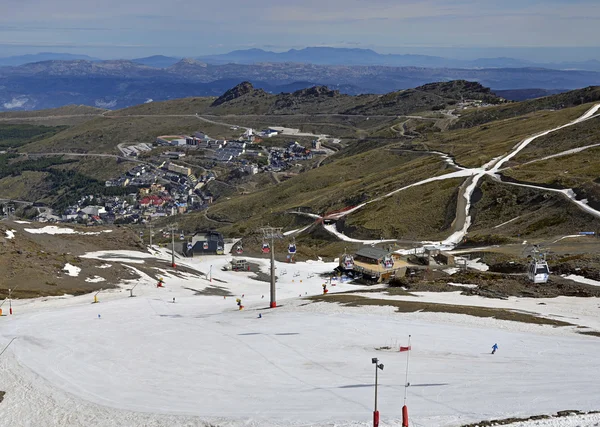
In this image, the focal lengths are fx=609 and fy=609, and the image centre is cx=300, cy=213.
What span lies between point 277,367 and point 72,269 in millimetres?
38738

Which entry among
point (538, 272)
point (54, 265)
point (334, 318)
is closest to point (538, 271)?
point (538, 272)

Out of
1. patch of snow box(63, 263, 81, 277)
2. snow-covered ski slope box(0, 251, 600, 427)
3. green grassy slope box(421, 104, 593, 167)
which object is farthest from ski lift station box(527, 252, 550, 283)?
green grassy slope box(421, 104, 593, 167)

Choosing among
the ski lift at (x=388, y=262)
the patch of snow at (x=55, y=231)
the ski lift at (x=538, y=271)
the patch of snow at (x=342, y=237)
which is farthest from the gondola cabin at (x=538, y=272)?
the patch of snow at (x=55, y=231)

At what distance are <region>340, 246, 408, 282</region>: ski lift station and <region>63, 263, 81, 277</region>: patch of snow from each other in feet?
105

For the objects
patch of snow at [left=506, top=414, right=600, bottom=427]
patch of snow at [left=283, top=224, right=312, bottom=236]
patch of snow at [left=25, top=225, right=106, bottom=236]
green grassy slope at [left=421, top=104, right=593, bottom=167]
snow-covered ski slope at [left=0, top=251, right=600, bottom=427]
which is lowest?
Answer: patch of snow at [left=283, top=224, right=312, bottom=236]

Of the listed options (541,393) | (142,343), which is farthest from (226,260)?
(541,393)

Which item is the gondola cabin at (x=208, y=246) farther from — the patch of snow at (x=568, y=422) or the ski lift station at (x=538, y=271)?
the patch of snow at (x=568, y=422)

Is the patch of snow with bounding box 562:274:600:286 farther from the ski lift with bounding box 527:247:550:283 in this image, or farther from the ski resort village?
the ski lift with bounding box 527:247:550:283

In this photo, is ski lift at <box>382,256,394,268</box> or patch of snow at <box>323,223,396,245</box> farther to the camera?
patch of snow at <box>323,223,396,245</box>

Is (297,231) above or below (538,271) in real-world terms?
below

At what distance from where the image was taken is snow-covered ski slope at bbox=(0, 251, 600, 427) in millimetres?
31625

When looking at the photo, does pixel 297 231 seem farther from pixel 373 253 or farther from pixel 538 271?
pixel 538 271

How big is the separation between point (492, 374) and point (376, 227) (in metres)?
72.2

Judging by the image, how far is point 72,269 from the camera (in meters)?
69.3
